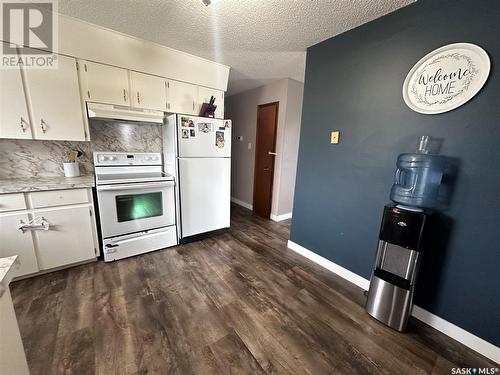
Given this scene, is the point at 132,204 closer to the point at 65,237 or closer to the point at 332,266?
the point at 65,237

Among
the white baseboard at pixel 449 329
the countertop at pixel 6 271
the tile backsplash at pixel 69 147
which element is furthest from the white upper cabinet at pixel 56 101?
the white baseboard at pixel 449 329

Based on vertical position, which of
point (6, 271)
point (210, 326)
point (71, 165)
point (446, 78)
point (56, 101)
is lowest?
point (210, 326)

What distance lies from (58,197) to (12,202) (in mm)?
296

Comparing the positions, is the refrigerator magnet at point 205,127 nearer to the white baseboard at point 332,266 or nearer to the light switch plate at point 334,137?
the light switch plate at point 334,137

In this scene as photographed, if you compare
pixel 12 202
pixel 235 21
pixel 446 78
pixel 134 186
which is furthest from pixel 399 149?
pixel 12 202

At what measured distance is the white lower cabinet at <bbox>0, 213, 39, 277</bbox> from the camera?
5.82ft

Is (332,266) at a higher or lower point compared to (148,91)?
lower

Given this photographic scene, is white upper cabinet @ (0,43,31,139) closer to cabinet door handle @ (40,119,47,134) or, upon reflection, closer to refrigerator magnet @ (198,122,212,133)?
cabinet door handle @ (40,119,47,134)

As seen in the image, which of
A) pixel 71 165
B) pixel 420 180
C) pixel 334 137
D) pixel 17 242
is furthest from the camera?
pixel 71 165

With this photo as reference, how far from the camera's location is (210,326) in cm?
154

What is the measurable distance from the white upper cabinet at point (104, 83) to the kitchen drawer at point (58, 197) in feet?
3.28

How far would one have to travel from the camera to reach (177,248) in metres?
2.66

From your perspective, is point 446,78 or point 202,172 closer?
point 446,78

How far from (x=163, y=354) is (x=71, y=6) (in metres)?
2.89
